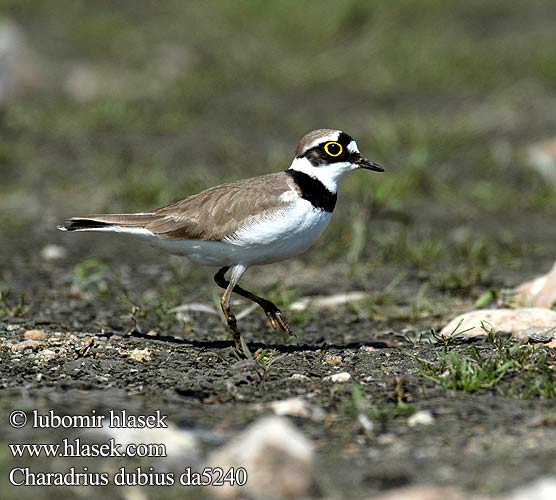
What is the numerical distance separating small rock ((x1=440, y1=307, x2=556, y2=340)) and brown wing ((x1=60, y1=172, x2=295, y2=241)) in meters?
1.18

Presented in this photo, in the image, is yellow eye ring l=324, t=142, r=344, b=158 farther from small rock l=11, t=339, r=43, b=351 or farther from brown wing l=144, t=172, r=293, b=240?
small rock l=11, t=339, r=43, b=351

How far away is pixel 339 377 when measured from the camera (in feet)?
14.5

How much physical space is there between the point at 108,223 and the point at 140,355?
87 centimetres

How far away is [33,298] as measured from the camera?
20.3 ft

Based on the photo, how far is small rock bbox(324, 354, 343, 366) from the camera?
474 centimetres

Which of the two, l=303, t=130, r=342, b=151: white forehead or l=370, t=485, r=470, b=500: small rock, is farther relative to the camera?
l=303, t=130, r=342, b=151: white forehead

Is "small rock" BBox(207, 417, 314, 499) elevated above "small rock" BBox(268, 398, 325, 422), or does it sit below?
below

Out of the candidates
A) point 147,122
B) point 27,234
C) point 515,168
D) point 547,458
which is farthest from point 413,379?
point 147,122

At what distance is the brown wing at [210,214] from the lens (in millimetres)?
5074

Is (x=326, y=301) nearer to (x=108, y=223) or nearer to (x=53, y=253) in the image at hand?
(x=108, y=223)

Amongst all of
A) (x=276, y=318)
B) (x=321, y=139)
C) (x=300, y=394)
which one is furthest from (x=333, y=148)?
(x=300, y=394)

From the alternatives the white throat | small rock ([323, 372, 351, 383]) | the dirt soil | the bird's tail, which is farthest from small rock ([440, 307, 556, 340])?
the bird's tail

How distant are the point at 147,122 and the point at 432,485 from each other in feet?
25.7

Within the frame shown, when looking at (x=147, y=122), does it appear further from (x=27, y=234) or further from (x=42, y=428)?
(x=42, y=428)
